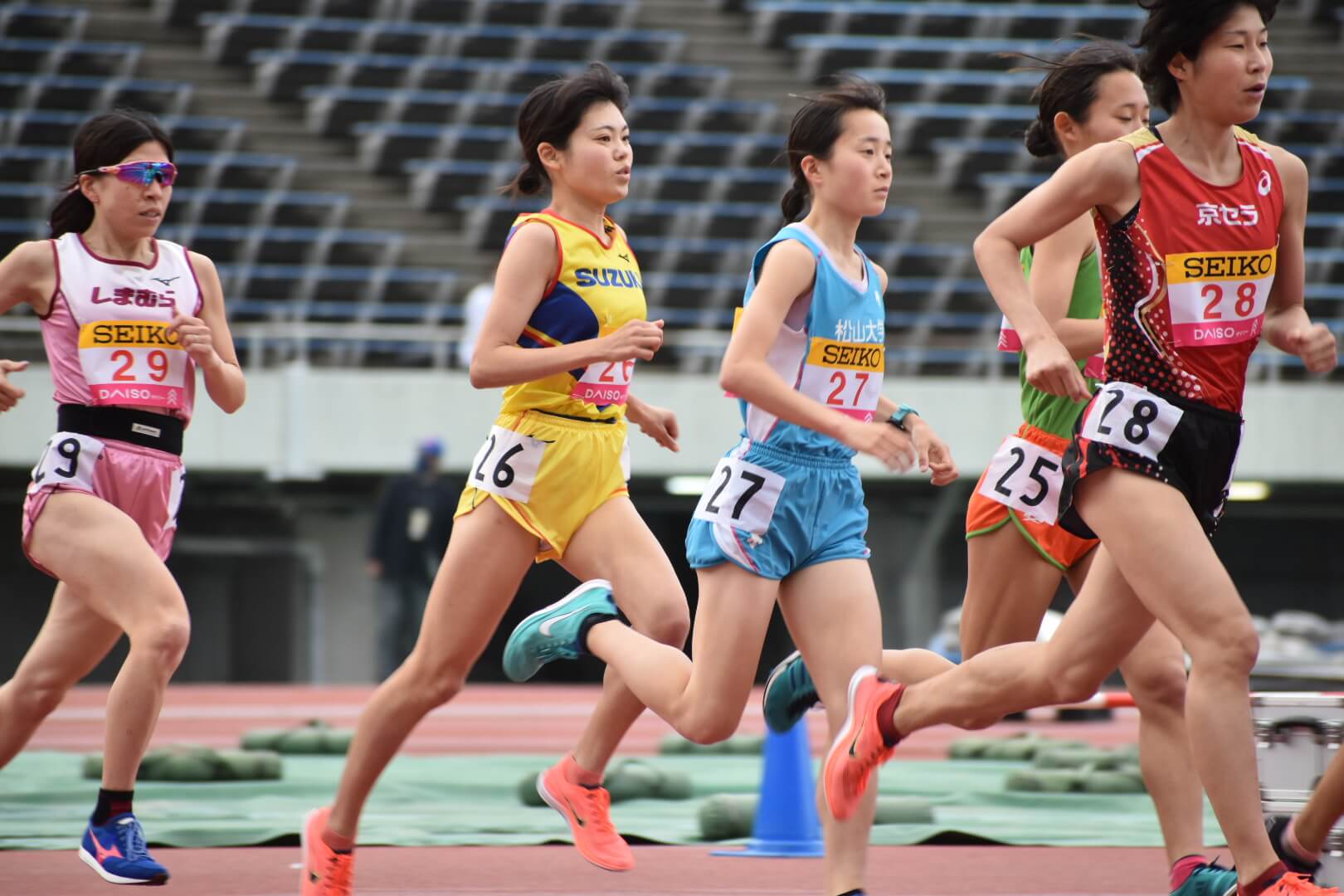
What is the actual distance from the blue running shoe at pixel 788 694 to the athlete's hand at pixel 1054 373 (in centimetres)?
110

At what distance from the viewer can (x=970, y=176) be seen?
65.8 feet

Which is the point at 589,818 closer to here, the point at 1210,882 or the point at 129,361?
the point at 1210,882

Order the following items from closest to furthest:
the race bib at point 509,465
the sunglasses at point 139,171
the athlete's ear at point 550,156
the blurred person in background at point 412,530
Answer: the race bib at point 509,465, the athlete's ear at point 550,156, the sunglasses at point 139,171, the blurred person in background at point 412,530

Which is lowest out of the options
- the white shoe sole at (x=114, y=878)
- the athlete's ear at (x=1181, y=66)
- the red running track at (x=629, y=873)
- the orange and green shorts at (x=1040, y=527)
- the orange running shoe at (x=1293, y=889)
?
the red running track at (x=629, y=873)

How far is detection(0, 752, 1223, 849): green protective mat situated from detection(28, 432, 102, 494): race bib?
1589 mm

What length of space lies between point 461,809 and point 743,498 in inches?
139

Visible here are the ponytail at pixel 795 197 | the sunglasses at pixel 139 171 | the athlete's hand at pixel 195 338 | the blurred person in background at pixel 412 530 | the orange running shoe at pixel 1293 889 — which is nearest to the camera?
the orange running shoe at pixel 1293 889

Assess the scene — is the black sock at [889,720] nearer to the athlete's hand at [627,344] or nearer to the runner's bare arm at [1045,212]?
the runner's bare arm at [1045,212]

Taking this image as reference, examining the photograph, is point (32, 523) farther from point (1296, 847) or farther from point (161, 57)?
point (161, 57)

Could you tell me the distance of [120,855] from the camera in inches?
183

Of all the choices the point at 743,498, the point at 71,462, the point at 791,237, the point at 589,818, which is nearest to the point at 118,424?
the point at 71,462

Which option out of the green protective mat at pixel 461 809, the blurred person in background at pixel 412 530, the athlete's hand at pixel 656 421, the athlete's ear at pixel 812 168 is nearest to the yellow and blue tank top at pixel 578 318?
the athlete's hand at pixel 656 421

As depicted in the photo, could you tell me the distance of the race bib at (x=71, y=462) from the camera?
4.87 metres

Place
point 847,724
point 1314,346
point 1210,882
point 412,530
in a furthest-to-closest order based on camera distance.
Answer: point 412,530
point 1210,882
point 847,724
point 1314,346
